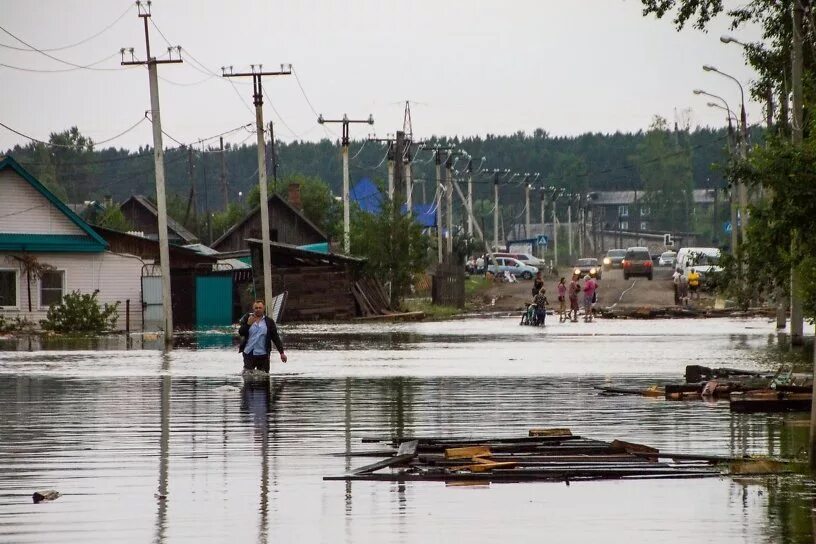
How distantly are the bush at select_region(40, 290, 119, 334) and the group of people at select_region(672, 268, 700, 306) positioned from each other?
28.7 m

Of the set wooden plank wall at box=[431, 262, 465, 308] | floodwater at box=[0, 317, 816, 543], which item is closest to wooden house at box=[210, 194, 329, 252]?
wooden plank wall at box=[431, 262, 465, 308]

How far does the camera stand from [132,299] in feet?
196

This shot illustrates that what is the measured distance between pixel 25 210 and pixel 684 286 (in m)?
29.9

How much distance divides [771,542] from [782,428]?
8.32 meters

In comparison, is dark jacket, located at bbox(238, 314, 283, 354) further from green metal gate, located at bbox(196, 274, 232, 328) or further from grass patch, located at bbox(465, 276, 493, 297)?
grass patch, located at bbox(465, 276, 493, 297)

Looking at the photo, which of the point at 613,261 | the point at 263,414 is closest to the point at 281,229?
the point at 613,261

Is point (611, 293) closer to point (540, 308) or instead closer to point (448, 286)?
point (448, 286)

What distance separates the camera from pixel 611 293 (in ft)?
270

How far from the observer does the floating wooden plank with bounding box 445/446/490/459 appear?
14.4 m

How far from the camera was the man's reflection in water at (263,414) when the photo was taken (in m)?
12.2

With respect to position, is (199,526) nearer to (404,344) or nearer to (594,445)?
(594,445)

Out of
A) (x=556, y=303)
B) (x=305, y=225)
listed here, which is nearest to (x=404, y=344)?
(x=556, y=303)

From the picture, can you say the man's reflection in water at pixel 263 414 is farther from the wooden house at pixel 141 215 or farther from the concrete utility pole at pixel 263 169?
the wooden house at pixel 141 215

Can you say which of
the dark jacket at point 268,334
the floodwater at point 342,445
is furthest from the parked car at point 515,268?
the dark jacket at point 268,334
